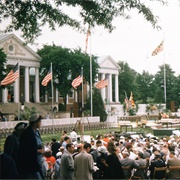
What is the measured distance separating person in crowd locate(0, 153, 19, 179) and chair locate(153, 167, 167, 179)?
7.73 metres

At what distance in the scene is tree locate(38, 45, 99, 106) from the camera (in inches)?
1753

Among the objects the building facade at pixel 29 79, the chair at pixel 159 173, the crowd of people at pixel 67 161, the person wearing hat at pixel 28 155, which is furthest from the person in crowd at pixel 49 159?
the building facade at pixel 29 79

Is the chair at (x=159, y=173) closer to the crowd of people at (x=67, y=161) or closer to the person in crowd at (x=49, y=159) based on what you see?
the crowd of people at (x=67, y=161)

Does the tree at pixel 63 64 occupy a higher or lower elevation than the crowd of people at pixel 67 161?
higher

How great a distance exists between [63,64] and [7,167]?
4308 cm

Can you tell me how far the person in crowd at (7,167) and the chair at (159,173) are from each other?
304 inches

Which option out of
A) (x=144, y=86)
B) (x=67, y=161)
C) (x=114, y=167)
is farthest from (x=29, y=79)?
(x=114, y=167)

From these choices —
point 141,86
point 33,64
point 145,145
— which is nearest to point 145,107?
point 141,86

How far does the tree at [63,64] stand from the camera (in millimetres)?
44531

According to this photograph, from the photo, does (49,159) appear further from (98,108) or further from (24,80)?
(24,80)

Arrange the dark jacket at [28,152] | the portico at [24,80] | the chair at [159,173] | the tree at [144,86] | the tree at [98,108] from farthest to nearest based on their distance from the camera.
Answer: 1. the tree at [144,86]
2. the tree at [98,108]
3. the portico at [24,80]
4. the chair at [159,173]
5. the dark jacket at [28,152]

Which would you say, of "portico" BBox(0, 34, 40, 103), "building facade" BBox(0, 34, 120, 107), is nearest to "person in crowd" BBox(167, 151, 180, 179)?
"building facade" BBox(0, 34, 120, 107)

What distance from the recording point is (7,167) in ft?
10.7

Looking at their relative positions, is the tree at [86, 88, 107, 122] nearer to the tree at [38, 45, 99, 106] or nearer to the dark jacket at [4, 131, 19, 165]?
the tree at [38, 45, 99, 106]
